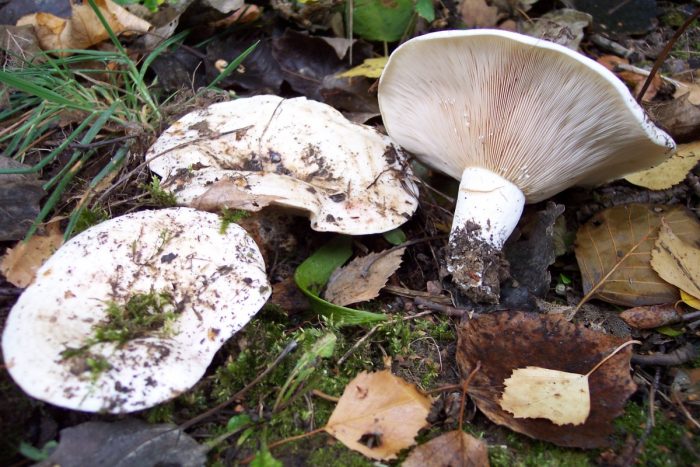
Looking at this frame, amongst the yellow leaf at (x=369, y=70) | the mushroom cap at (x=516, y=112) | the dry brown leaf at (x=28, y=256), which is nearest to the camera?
the mushroom cap at (x=516, y=112)

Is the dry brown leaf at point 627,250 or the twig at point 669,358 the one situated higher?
the dry brown leaf at point 627,250

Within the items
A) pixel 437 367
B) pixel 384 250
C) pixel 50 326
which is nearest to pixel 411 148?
pixel 384 250

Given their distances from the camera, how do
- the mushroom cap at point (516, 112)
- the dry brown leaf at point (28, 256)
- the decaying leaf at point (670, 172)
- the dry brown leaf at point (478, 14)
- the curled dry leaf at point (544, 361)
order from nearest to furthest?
the curled dry leaf at point (544, 361) → the mushroom cap at point (516, 112) → the dry brown leaf at point (28, 256) → the decaying leaf at point (670, 172) → the dry brown leaf at point (478, 14)

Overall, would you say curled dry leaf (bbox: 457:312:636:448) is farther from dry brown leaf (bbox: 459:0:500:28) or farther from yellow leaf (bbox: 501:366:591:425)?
dry brown leaf (bbox: 459:0:500:28)

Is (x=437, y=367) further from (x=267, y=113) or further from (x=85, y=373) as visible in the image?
(x=267, y=113)

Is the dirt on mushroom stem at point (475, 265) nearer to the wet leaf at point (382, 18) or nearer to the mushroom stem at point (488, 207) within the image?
the mushroom stem at point (488, 207)

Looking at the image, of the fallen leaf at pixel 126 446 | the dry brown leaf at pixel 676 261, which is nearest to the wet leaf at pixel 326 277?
the fallen leaf at pixel 126 446

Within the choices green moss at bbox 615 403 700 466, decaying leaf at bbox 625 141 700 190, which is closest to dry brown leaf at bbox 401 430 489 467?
green moss at bbox 615 403 700 466
